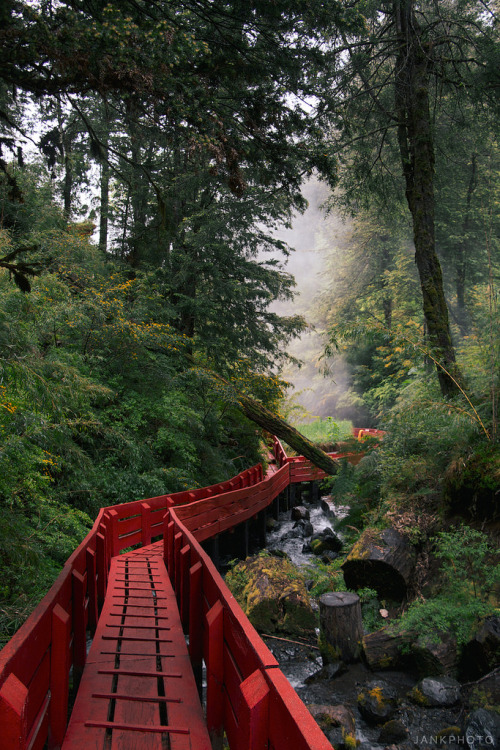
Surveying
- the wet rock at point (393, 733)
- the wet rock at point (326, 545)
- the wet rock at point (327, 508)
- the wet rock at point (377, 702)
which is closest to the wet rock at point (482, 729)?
the wet rock at point (393, 733)

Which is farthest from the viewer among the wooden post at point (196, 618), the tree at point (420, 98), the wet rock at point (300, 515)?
the wet rock at point (300, 515)

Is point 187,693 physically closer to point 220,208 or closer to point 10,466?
point 10,466

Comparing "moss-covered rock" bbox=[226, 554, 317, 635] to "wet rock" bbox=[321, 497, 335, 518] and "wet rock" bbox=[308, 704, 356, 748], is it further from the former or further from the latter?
"wet rock" bbox=[321, 497, 335, 518]

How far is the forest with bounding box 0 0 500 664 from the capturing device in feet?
13.6

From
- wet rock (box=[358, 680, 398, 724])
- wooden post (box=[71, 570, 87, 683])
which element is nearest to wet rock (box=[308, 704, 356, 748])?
wet rock (box=[358, 680, 398, 724])

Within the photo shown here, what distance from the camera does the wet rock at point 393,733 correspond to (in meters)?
4.45

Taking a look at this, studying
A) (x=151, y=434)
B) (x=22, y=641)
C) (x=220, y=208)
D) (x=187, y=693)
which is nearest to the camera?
(x=22, y=641)

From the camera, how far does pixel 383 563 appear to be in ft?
21.4

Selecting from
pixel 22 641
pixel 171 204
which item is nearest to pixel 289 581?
pixel 22 641

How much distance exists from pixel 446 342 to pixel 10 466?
304 inches

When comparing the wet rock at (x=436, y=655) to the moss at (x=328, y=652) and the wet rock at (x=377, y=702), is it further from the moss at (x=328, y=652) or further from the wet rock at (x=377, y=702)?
the moss at (x=328, y=652)

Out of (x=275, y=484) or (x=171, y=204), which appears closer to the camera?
(x=275, y=484)

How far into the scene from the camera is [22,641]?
2125 millimetres

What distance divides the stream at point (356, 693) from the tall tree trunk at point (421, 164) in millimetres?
5863
